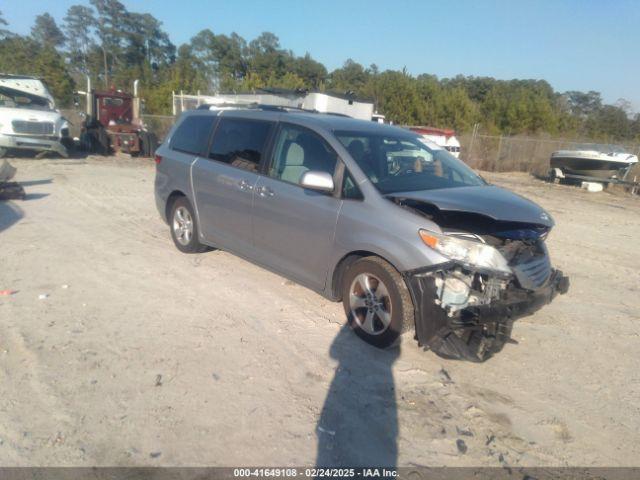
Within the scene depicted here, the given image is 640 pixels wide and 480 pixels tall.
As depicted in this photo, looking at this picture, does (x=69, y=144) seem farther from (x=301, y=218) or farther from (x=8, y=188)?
(x=301, y=218)

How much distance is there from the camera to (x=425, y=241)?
12.3 ft

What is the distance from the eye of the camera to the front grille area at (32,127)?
14.7 meters

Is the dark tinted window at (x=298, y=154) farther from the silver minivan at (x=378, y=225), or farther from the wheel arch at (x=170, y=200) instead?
the wheel arch at (x=170, y=200)

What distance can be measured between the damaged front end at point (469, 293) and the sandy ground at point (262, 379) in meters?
0.35

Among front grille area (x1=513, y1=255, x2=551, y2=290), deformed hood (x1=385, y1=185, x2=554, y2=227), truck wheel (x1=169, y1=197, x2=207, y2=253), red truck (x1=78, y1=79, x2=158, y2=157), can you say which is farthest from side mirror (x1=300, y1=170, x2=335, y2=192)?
red truck (x1=78, y1=79, x2=158, y2=157)

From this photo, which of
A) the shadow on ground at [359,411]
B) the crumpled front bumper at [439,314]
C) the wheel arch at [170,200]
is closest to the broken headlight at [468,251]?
the crumpled front bumper at [439,314]

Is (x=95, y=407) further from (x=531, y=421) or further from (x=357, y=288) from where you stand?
(x=531, y=421)

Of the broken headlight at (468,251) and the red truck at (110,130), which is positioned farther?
the red truck at (110,130)

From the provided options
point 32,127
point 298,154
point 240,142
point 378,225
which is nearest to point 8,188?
point 240,142

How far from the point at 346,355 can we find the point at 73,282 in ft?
10.8

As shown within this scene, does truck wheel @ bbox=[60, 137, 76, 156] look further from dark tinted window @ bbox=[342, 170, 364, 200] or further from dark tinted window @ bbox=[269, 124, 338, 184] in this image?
dark tinted window @ bbox=[342, 170, 364, 200]

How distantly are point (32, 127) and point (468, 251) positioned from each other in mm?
15650

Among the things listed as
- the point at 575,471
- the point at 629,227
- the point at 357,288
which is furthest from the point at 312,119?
the point at 629,227

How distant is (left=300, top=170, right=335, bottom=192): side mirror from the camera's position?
4.20 metres
